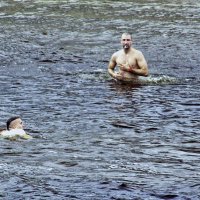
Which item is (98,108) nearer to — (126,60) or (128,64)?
(128,64)

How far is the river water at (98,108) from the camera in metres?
10.1

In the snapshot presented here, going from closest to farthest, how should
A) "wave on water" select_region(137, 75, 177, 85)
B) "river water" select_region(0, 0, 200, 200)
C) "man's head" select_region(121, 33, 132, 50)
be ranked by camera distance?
1. "river water" select_region(0, 0, 200, 200)
2. "wave on water" select_region(137, 75, 177, 85)
3. "man's head" select_region(121, 33, 132, 50)

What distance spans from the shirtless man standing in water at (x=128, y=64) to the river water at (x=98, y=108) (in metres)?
0.33

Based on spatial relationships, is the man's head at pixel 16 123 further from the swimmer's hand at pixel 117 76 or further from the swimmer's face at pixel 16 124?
the swimmer's hand at pixel 117 76

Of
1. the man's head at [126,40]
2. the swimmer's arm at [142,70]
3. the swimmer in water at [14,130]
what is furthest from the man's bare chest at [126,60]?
the swimmer in water at [14,130]

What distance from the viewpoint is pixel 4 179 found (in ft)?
33.3

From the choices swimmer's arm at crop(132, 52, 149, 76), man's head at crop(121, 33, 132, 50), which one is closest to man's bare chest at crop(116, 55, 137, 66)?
man's head at crop(121, 33, 132, 50)

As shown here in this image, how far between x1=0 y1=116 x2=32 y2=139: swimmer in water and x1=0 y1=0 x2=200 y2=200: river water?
23 centimetres

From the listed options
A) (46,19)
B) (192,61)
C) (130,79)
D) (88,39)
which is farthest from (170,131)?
(46,19)

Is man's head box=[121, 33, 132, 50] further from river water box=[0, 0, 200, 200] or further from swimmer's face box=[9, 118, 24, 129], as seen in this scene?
swimmer's face box=[9, 118, 24, 129]

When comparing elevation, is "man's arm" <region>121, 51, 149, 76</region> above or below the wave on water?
above

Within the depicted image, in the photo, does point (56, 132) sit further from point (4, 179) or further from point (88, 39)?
point (88, 39)

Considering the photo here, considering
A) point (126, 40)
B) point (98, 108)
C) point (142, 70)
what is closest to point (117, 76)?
point (142, 70)

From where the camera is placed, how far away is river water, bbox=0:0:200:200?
10.1 meters
